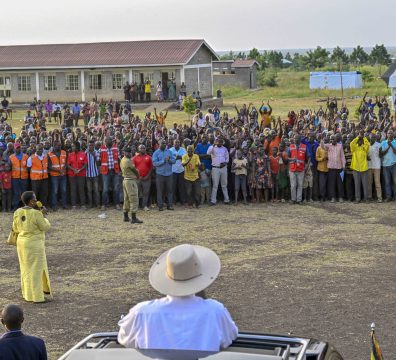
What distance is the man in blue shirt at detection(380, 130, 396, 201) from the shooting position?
19094mm

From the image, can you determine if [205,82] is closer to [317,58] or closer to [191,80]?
[191,80]

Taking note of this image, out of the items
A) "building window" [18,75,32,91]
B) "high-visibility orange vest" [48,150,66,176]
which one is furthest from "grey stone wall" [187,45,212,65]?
"high-visibility orange vest" [48,150,66,176]

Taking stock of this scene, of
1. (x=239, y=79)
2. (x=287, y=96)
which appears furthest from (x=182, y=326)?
(x=239, y=79)

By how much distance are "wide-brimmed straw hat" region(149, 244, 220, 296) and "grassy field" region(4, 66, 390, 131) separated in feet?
116

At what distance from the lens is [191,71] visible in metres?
50.5

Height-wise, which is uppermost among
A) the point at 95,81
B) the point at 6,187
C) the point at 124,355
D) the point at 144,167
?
the point at 95,81

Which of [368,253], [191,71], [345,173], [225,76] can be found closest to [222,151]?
[345,173]

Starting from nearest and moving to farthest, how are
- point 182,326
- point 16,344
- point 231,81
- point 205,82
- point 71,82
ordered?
point 182,326 < point 16,344 < point 71,82 < point 205,82 < point 231,81

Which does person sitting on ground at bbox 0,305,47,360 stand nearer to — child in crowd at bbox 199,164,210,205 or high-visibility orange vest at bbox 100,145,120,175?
high-visibility orange vest at bbox 100,145,120,175

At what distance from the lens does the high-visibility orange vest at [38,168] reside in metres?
18.9

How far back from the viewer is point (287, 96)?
5678 centimetres

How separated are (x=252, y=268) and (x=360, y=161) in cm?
642

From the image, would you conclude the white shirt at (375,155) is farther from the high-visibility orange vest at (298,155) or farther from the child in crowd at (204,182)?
the child in crowd at (204,182)

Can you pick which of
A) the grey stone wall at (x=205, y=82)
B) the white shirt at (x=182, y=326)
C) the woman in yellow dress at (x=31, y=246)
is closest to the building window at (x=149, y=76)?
the grey stone wall at (x=205, y=82)
